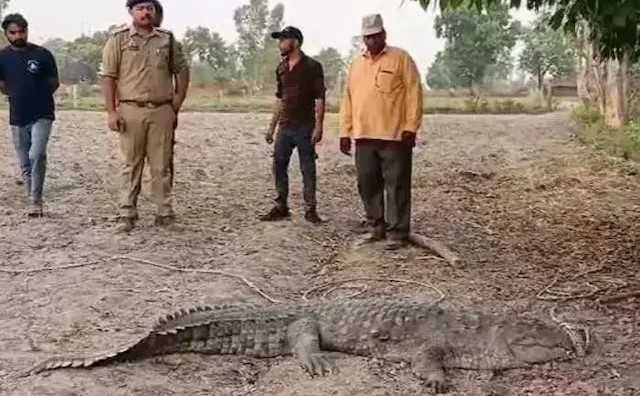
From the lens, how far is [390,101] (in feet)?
26.1

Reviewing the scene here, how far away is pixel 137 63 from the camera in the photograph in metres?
8.39

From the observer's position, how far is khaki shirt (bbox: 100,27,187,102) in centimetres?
839

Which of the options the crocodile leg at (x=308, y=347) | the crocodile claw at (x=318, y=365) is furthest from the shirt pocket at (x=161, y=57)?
the crocodile claw at (x=318, y=365)

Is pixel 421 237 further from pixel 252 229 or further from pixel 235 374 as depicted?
pixel 235 374

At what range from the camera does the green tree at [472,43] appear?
148ft

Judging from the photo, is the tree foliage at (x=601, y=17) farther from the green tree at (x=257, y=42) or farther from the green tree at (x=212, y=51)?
the green tree at (x=212, y=51)

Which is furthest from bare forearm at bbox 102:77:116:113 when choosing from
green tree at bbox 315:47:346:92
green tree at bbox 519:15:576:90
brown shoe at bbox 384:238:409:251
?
green tree at bbox 519:15:576:90

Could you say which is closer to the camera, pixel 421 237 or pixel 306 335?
pixel 306 335

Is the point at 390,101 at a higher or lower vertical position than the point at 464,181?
higher

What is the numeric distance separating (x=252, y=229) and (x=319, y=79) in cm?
153

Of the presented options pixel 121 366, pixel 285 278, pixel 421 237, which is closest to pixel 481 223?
pixel 421 237

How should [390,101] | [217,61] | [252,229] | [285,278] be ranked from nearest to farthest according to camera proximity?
[285,278], [390,101], [252,229], [217,61]

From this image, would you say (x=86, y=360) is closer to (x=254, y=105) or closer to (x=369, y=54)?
(x=369, y=54)

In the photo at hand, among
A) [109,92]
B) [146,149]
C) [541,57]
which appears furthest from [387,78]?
[541,57]
